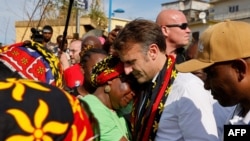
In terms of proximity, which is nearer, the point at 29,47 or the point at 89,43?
the point at 29,47

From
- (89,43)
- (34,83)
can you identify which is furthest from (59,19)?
(34,83)

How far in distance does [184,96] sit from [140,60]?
0.44 m

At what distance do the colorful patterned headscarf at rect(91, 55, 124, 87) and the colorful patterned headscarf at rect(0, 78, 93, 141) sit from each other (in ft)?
5.39

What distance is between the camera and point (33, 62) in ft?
7.19

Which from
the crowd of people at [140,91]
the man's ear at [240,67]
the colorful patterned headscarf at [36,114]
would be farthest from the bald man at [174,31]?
the colorful patterned headscarf at [36,114]

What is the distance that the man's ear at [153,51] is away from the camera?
2771mm

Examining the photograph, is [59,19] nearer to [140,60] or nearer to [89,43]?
[89,43]

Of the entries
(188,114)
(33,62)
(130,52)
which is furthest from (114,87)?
(33,62)

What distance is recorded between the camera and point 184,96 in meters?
2.47

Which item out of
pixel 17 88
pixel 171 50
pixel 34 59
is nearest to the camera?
pixel 17 88

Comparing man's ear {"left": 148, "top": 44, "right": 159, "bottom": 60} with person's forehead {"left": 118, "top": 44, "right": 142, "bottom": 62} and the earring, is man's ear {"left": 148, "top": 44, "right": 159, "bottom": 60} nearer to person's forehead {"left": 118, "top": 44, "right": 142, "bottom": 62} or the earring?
person's forehead {"left": 118, "top": 44, "right": 142, "bottom": 62}

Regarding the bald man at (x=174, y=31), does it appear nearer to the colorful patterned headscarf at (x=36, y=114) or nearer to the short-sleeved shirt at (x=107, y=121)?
the short-sleeved shirt at (x=107, y=121)

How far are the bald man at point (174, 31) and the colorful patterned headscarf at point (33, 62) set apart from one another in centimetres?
124

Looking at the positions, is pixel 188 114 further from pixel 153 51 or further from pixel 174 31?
pixel 174 31
